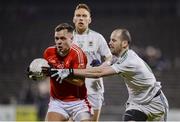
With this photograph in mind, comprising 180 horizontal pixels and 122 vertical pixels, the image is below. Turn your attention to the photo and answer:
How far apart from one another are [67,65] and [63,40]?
1.05 ft

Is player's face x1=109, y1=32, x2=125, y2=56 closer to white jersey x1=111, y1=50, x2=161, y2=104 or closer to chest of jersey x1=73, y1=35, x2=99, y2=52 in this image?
white jersey x1=111, y1=50, x2=161, y2=104

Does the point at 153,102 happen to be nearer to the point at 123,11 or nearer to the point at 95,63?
the point at 95,63

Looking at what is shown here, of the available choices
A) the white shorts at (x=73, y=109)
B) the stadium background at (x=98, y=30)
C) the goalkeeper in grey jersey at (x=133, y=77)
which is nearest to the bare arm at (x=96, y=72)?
the goalkeeper in grey jersey at (x=133, y=77)

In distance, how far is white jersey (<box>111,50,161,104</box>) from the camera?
759cm

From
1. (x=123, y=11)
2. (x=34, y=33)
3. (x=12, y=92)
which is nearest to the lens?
(x=12, y=92)

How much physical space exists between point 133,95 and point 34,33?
15.4 metres

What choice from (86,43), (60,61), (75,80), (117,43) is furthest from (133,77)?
(86,43)

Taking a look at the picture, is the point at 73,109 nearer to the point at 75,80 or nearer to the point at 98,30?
the point at 75,80

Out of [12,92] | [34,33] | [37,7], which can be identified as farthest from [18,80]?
[37,7]

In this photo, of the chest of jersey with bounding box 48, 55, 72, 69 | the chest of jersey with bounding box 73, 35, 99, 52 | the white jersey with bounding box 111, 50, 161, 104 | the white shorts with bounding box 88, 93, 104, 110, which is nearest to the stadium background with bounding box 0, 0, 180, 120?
the white shorts with bounding box 88, 93, 104, 110

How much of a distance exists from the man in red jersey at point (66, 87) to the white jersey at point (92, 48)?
98 centimetres

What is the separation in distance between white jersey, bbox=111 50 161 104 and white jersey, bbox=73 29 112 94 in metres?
1.15

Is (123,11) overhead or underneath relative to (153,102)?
overhead

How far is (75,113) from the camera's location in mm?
7855
